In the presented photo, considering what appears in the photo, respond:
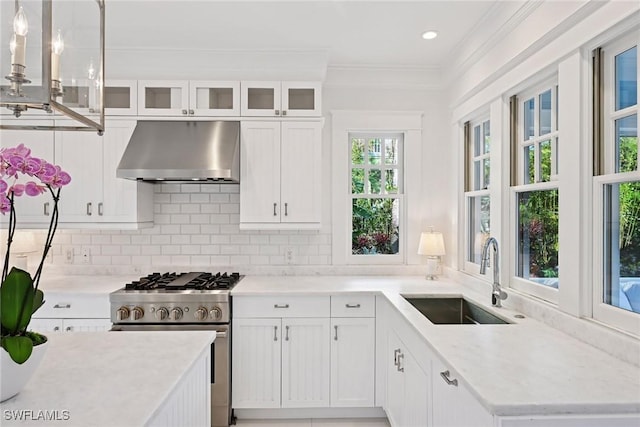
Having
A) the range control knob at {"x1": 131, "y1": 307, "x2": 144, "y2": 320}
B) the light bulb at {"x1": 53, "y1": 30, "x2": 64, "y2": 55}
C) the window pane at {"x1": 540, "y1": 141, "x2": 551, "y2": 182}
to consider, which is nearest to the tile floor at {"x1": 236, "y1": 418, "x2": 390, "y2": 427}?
the range control knob at {"x1": 131, "y1": 307, "x2": 144, "y2": 320}

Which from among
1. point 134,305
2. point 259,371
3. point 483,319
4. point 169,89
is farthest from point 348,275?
point 169,89

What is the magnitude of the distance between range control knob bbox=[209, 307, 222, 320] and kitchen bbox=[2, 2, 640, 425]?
0.54ft

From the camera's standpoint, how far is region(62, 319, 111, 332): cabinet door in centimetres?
302

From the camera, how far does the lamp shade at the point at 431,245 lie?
139 inches

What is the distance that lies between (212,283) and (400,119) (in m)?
2.15

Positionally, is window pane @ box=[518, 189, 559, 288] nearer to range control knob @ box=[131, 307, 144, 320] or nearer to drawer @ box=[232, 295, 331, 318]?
drawer @ box=[232, 295, 331, 318]

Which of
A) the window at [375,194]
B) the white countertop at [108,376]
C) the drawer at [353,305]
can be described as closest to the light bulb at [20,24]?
the white countertop at [108,376]

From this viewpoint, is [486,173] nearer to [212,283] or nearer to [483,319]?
[483,319]

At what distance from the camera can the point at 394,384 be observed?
2.77 meters

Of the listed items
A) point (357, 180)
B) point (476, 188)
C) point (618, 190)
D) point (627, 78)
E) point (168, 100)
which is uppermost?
point (168, 100)

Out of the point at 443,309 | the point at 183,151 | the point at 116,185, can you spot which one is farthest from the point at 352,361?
the point at 116,185

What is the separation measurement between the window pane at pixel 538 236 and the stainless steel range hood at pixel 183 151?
1.99 metres

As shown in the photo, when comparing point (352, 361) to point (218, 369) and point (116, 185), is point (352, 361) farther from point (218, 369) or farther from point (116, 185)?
point (116, 185)

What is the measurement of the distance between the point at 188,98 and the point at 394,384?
8.60 feet
